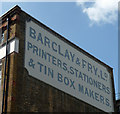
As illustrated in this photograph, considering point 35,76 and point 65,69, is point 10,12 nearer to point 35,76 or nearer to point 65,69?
point 35,76

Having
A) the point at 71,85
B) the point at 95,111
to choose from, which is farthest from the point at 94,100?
the point at 71,85

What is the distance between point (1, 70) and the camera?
26.1m

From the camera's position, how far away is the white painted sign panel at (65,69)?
90.7 ft

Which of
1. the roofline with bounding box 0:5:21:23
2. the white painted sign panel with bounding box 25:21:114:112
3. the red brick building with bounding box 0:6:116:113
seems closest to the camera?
the red brick building with bounding box 0:6:116:113

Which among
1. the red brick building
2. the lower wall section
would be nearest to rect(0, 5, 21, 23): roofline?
the red brick building

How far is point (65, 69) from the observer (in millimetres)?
30453

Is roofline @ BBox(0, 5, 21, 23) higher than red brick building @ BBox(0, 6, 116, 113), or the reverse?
roofline @ BBox(0, 5, 21, 23)

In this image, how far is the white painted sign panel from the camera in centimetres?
2764

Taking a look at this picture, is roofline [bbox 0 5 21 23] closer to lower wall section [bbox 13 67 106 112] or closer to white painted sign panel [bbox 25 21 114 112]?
white painted sign panel [bbox 25 21 114 112]

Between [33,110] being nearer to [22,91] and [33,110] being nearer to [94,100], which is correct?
[22,91]

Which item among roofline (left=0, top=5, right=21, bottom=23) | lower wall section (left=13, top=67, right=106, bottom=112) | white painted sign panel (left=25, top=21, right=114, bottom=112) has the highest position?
roofline (left=0, top=5, right=21, bottom=23)

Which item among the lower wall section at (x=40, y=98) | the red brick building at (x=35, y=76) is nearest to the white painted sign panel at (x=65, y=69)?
the red brick building at (x=35, y=76)

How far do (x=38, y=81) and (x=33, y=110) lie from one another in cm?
285

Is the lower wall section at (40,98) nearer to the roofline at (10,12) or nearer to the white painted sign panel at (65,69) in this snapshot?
the white painted sign panel at (65,69)
